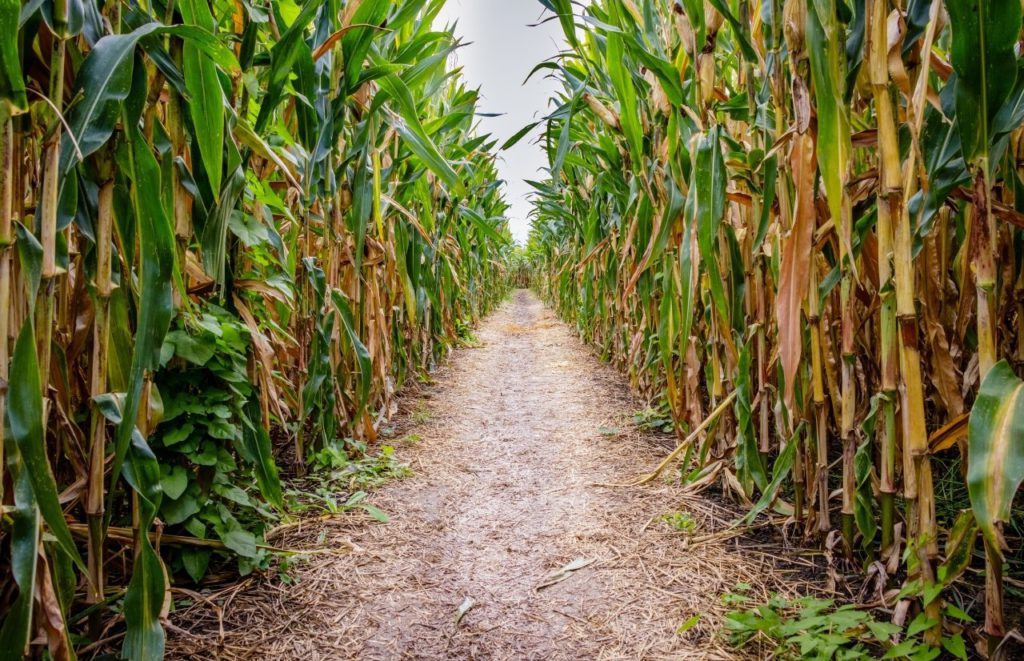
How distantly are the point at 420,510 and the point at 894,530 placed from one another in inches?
47.9

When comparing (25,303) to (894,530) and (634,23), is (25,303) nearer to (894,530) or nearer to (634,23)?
(894,530)

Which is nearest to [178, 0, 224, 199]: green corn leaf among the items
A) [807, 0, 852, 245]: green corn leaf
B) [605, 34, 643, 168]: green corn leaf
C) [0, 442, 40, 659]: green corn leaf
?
[0, 442, 40, 659]: green corn leaf

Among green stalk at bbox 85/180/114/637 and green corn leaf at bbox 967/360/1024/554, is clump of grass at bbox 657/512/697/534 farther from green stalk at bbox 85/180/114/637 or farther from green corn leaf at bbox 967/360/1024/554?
green stalk at bbox 85/180/114/637

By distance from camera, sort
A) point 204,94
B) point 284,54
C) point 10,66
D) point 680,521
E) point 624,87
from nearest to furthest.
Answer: point 10,66 < point 204,94 < point 284,54 < point 680,521 < point 624,87

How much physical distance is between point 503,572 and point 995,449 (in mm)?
1033

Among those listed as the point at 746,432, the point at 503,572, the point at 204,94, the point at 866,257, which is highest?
the point at 204,94

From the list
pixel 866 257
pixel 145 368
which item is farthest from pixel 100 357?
pixel 866 257

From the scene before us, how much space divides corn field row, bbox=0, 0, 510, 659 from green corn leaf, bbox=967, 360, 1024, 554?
1036mm

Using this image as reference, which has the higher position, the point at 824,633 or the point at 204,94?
the point at 204,94

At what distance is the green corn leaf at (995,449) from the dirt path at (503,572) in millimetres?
564

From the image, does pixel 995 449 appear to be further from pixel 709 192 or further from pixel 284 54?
pixel 284 54

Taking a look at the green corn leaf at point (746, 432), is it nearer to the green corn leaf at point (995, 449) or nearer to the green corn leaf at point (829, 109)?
the green corn leaf at point (829, 109)

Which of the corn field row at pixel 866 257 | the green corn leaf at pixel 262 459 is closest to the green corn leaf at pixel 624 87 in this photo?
the corn field row at pixel 866 257

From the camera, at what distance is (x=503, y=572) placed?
1.37 m
